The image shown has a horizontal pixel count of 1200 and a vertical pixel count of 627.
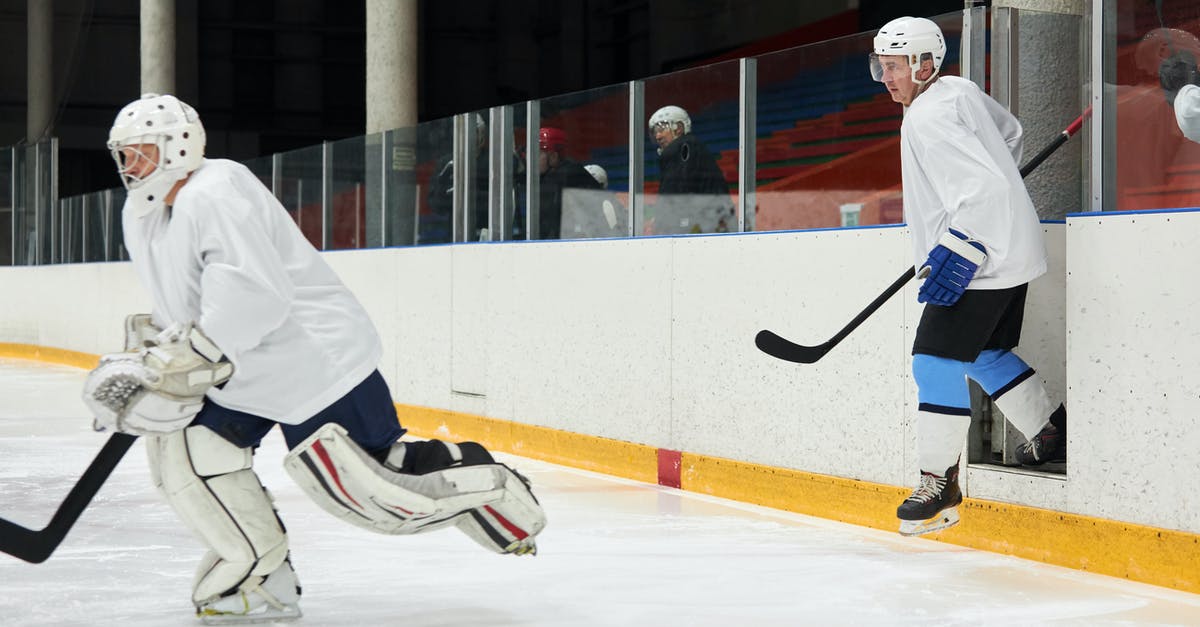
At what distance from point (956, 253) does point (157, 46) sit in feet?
51.6

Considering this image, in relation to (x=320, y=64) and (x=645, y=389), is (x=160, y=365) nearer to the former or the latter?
(x=645, y=389)

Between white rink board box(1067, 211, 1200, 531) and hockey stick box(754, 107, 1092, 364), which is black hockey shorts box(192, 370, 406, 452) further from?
white rink board box(1067, 211, 1200, 531)

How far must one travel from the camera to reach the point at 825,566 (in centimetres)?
456

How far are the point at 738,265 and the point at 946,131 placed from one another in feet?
6.28

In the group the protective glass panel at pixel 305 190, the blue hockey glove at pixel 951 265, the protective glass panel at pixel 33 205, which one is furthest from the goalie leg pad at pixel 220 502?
the protective glass panel at pixel 33 205

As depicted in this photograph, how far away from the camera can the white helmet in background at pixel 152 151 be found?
11.5 feet

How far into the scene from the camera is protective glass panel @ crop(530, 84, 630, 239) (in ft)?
23.7

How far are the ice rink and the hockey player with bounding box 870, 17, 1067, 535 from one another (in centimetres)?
33

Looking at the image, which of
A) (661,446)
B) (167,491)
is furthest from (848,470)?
(167,491)

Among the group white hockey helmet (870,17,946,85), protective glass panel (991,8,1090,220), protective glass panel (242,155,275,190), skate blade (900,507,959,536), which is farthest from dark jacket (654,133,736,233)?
protective glass panel (242,155,275,190)

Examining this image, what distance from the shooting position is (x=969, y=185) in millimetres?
4277

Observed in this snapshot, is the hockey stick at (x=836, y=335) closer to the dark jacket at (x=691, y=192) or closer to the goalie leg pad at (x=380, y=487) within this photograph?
the goalie leg pad at (x=380, y=487)

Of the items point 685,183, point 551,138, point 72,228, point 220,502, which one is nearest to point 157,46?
point 72,228

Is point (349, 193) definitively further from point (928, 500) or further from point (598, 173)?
point (928, 500)
